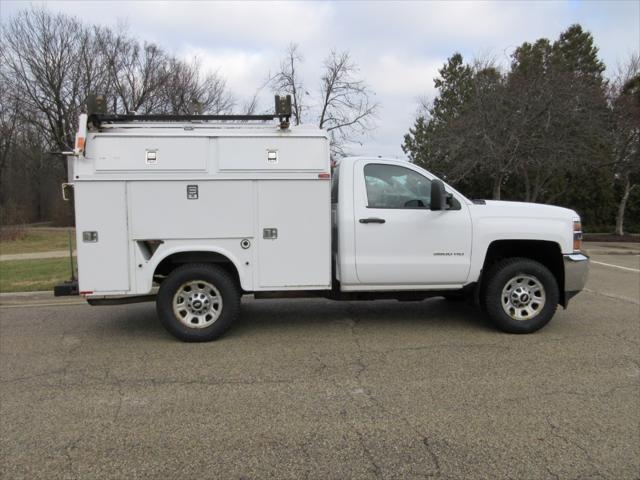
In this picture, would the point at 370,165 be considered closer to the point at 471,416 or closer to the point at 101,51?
the point at 471,416

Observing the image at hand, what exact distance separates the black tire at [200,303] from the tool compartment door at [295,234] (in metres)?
0.40

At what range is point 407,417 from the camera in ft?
12.5

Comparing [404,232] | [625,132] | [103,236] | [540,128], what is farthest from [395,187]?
[625,132]

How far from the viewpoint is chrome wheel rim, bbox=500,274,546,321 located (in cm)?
605

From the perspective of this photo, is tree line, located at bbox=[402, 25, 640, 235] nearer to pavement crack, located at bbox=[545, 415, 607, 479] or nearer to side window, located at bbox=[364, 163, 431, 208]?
side window, located at bbox=[364, 163, 431, 208]

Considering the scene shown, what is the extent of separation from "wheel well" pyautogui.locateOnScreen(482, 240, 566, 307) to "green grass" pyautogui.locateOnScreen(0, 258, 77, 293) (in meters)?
7.50

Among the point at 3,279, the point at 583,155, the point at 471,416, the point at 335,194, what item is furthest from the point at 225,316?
the point at 583,155

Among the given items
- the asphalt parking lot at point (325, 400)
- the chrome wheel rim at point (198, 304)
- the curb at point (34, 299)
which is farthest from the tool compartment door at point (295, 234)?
the curb at point (34, 299)

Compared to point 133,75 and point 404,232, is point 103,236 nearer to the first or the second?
point 404,232

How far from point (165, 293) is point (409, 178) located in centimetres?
307

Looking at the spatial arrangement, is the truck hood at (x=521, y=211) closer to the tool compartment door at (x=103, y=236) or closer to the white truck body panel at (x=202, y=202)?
the white truck body panel at (x=202, y=202)

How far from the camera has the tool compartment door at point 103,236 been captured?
5441mm

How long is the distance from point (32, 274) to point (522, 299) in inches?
383

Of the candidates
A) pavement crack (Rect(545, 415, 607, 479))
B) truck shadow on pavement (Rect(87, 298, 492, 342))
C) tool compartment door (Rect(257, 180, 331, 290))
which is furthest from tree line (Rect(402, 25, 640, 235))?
pavement crack (Rect(545, 415, 607, 479))
